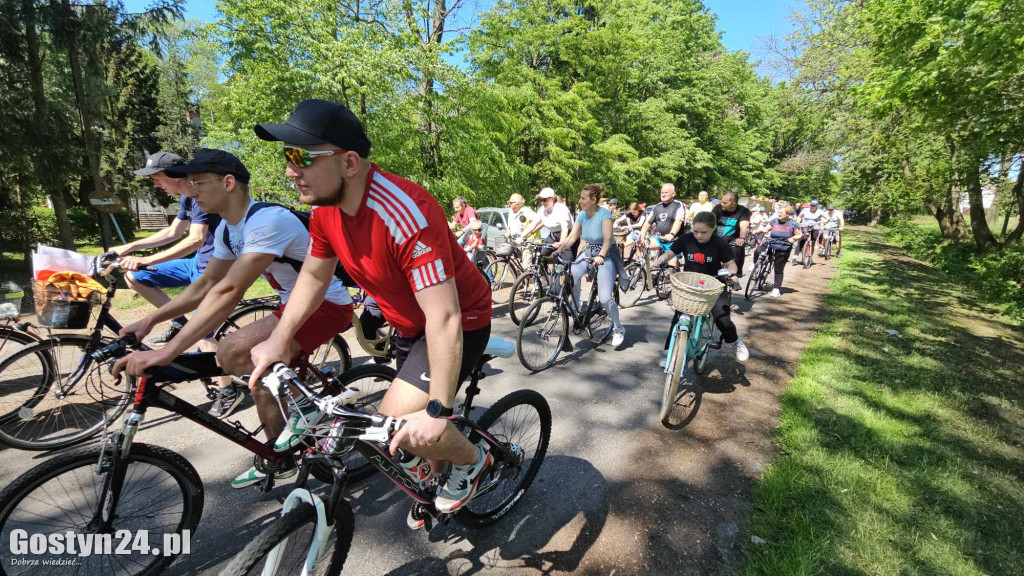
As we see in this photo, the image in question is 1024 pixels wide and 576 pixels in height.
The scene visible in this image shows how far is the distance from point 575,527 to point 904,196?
1003 inches

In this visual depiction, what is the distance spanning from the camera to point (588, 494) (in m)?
3.09

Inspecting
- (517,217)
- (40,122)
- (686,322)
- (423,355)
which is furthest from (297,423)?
(40,122)

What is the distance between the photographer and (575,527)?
2779 millimetres

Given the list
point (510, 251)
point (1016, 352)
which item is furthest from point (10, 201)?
point (1016, 352)

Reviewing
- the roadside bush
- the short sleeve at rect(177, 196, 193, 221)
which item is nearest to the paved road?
the short sleeve at rect(177, 196, 193, 221)

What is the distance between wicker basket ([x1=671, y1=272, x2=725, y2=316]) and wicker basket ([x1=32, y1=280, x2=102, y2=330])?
184 inches

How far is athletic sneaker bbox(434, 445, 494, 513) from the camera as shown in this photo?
7.34 ft

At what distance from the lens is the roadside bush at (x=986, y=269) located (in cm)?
947

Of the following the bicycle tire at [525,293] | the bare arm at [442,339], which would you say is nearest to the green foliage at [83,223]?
the bicycle tire at [525,293]

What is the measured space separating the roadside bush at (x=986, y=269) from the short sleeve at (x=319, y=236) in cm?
1225

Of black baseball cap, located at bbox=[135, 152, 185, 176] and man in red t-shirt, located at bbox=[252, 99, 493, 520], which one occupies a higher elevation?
black baseball cap, located at bbox=[135, 152, 185, 176]

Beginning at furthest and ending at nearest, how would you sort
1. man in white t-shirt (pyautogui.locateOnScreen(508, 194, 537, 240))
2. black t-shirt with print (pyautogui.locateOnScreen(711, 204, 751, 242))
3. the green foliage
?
the green foliage → man in white t-shirt (pyautogui.locateOnScreen(508, 194, 537, 240)) → black t-shirt with print (pyautogui.locateOnScreen(711, 204, 751, 242))

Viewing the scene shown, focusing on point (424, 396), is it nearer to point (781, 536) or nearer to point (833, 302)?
point (781, 536)

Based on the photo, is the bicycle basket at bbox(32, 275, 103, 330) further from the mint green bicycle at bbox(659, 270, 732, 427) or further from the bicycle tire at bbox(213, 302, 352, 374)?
the mint green bicycle at bbox(659, 270, 732, 427)
